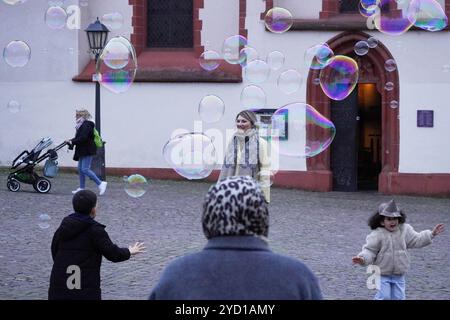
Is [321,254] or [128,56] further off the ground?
[128,56]

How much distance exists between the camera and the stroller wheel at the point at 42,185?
17.1m

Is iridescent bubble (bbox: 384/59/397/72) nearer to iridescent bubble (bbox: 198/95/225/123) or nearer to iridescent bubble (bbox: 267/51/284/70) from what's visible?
iridescent bubble (bbox: 267/51/284/70)

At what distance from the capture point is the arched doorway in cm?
2039

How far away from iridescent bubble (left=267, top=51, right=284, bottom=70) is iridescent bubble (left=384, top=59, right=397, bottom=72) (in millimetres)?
2280

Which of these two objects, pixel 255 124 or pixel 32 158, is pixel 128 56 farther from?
pixel 255 124

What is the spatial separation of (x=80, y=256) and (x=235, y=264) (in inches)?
113

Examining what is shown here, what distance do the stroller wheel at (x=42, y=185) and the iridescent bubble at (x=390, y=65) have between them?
7762 millimetres

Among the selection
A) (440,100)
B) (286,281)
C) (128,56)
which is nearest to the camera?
(286,281)

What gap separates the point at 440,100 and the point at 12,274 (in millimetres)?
13329

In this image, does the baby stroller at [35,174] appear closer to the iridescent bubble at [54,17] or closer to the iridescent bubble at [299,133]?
the iridescent bubble at [54,17]

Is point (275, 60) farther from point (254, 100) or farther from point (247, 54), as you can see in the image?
point (254, 100)

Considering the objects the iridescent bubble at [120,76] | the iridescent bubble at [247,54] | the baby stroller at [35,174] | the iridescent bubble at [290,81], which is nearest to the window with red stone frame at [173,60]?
the iridescent bubble at [247,54]

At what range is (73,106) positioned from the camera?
21375 mm

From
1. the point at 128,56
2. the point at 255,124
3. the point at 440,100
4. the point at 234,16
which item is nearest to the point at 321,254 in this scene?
the point at 255,124
